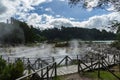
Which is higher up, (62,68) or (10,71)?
(10,71)

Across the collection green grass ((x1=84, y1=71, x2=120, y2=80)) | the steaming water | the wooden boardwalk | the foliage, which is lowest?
the steaming water

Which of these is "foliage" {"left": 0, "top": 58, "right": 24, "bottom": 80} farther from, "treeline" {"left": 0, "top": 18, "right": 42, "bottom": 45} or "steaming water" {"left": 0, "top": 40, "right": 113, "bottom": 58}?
"treeline" {"left": 0, "top": 18, "right": 42, "bottom": 45}

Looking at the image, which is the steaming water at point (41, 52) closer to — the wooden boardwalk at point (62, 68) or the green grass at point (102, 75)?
the wooden boardwalk at point (62, 68)

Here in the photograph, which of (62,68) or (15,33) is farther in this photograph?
(15,33)

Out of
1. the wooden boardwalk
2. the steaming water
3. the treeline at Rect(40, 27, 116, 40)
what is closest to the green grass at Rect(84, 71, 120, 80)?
the wooden boardwalk

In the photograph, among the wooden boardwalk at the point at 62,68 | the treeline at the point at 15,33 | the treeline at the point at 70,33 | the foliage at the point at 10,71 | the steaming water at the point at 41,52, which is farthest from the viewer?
the treeline at the point at 70,33

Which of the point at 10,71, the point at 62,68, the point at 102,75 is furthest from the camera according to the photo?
the point at 62,68

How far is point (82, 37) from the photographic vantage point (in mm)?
160375

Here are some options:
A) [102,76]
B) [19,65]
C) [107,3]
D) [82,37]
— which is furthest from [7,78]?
[82,37]

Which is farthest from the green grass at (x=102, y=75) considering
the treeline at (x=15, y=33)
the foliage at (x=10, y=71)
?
the treeline at (x=15, y=33)

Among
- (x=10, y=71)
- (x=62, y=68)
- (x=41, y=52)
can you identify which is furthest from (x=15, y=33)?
(x=10, y=71)

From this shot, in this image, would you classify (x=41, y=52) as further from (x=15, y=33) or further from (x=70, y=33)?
(x=70, y=33)

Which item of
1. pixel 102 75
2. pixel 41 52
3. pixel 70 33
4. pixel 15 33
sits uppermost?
pixel 15 33

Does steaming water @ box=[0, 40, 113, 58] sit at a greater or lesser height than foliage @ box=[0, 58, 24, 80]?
lesser
